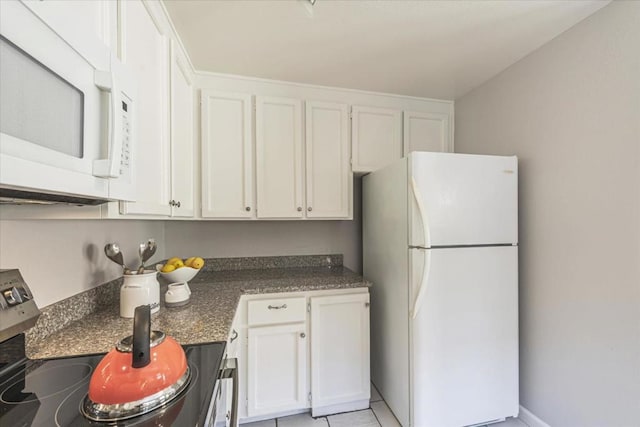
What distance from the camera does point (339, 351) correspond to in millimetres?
1819

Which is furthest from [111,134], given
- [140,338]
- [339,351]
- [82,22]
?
[339,351]

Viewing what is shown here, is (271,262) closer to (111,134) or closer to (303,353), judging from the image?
(303,353)

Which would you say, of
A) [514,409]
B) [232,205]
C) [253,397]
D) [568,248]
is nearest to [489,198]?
[568,248]

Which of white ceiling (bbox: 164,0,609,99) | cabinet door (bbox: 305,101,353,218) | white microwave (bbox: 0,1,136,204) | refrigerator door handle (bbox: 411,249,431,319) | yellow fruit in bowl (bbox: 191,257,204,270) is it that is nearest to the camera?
white microwave (bbox: 0,1,136,204)

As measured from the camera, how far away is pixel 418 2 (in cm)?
131

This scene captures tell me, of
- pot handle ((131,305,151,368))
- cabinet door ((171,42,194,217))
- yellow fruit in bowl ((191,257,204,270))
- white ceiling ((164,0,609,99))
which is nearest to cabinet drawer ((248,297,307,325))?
yellow fruit in bowl ((191,257,204,270))

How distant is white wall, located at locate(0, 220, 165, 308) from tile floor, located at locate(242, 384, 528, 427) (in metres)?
1.30

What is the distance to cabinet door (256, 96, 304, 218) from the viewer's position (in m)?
2.01

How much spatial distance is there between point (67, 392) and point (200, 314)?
555 millimetres

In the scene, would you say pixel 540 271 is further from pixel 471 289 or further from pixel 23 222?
pixel 23 222

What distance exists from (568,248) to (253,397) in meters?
2.01

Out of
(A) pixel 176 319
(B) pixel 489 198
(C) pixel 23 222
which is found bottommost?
(A) pixel 176 319

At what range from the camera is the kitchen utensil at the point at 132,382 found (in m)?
0.64

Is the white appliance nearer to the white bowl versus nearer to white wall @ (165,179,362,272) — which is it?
white wall @ (165,179,362,272)
